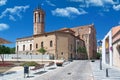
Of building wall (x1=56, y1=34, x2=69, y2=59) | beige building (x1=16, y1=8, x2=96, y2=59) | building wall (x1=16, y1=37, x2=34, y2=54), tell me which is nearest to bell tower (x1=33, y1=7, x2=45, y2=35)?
beige building (x1=16, y1=8, x2=96, y2=59)

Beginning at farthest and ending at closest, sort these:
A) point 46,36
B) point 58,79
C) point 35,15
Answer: point 35,15 → point 46,36 → point 58,79

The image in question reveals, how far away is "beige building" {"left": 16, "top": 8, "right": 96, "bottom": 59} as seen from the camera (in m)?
102

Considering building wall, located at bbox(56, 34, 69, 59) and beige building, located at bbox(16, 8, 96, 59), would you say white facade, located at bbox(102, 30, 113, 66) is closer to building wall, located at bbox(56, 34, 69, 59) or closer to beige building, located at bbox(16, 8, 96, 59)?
beige building, located at bbox(16, 8, 96, 59)

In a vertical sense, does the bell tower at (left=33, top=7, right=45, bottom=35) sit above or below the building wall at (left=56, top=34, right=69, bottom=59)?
above

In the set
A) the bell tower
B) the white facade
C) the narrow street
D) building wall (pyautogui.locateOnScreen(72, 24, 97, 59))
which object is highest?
the bell tower

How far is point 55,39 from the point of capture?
101 metres

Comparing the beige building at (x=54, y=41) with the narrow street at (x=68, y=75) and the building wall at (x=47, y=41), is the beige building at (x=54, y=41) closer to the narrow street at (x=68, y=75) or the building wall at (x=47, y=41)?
the building wall at (x=47, y=41)

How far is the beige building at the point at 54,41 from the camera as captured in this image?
334 ft

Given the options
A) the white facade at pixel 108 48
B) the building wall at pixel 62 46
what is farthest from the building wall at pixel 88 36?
the white facade at pixel 108 48

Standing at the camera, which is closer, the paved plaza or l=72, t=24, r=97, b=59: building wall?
the paved plaza

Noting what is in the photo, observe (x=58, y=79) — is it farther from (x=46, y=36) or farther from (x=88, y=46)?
(x=88, y=46)

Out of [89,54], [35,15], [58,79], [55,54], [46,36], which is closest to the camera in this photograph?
[58,79]

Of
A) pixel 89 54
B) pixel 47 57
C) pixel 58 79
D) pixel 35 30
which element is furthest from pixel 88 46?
pixel 58 79

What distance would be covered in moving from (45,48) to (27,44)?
19.9 metres
